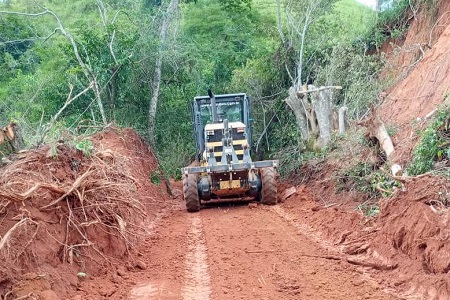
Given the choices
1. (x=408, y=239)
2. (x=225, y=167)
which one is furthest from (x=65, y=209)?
(x=225, y=167)

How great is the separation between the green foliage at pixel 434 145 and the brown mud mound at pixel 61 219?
508cm

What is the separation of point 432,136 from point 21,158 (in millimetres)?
6908

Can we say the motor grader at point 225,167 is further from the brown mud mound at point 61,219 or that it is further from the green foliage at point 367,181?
the brown mud mound at point 61,219

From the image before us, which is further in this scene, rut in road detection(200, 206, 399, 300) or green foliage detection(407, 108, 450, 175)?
green foliage detection(407, 108, 450, 175)

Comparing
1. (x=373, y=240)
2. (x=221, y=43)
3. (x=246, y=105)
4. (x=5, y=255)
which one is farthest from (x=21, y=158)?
(x=221, y=43)

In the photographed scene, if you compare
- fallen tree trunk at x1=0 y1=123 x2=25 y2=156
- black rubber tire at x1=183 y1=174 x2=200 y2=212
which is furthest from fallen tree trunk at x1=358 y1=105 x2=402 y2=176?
fallen tree trunk at x1=0 y1=123 x2=25 y2=156

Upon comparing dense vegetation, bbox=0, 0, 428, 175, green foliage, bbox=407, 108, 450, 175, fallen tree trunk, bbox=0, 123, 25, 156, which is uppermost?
dense vegetation, bbox=0, 0, 428, 175

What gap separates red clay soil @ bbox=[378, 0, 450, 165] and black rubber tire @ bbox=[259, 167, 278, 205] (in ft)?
10.9

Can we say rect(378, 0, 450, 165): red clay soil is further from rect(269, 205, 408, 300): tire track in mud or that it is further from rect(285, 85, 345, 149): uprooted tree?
rect(269, 205, 408, 300): tire track in mud

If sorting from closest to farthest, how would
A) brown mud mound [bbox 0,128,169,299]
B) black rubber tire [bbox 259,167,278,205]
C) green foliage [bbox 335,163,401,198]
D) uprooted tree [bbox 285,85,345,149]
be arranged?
brown mud mound [bbox 0,128,169,299]
green foliage [bbox 335,163,401,198]
black rubber tire [bbox 259,167,278,205]
uprooted tree [bbox 285,85,345,149]

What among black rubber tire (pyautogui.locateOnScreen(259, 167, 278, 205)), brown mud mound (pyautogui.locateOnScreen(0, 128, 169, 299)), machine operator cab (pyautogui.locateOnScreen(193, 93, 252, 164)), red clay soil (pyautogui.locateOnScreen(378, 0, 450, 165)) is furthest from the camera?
machine operator cab (pyautogui.locateOnScreen(193, 93, 252, 164))

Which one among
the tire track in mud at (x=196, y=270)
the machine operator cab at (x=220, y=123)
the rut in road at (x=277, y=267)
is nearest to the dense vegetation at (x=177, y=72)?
the machine operator cab at (x=220, y=123)

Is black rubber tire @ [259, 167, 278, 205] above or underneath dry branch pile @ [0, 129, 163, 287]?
underneath

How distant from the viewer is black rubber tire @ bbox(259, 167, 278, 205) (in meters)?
A: 13.2
